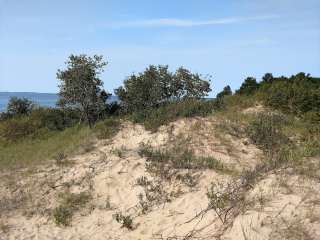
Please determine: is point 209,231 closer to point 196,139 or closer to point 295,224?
point 295,224

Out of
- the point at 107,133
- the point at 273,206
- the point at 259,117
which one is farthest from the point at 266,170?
the point at 107,133

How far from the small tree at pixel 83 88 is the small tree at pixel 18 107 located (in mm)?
3505

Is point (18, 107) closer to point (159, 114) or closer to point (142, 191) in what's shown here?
point (159, 114)

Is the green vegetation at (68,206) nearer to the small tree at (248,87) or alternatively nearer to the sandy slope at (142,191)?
the sandy slope at (142,191)

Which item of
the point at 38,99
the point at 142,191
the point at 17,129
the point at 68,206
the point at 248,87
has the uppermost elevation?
the point at 248,87

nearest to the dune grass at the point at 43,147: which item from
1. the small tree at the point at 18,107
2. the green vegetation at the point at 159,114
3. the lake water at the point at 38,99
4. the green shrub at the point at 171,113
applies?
the green vegetation at the point at 159,114

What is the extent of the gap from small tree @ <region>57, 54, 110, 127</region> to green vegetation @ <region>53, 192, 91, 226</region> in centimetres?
602

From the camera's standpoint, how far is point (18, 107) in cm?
1916

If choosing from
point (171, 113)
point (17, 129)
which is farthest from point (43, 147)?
point (171, 113)

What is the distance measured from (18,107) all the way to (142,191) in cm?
1144

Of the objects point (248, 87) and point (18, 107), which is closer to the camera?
point (248, 87)

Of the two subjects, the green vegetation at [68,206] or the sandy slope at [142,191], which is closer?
the sandy slope at [142,191]

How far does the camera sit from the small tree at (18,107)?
19.0 meters

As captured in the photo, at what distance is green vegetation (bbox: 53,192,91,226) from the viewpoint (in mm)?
8795
